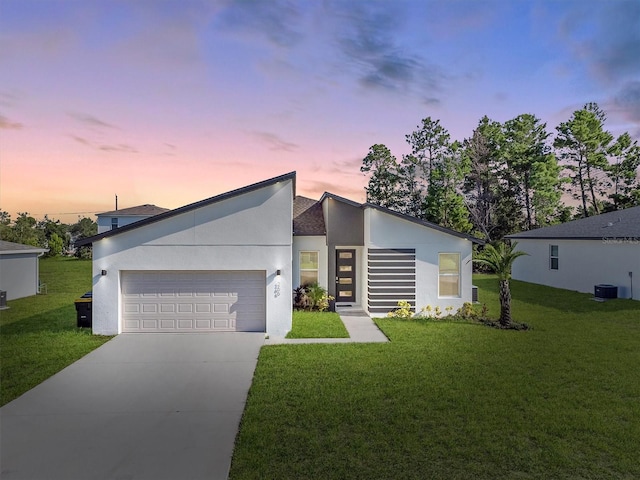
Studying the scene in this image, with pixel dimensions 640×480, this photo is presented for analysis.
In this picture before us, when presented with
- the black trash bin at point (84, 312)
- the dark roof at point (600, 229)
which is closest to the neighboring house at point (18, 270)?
the black trash bin at point (84, 312)

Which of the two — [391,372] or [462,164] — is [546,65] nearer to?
[391,372]

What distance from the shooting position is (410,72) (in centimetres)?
1738

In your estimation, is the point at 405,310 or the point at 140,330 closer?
the point at 140,330

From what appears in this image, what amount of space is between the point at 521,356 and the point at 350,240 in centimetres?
723

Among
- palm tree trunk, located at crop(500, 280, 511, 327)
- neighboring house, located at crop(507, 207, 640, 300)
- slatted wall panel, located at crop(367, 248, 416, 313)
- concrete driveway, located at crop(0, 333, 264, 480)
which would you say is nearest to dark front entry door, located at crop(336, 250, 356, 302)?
slatted wall panel, located at crop(367, 248, 416, 313)

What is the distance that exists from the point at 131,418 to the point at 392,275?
954cm

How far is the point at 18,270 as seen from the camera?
1822 centimetres

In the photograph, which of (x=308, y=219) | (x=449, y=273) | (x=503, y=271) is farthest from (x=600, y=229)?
(x=308, y=219)

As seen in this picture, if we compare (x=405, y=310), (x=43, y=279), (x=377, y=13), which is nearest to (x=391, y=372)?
(x=405, y=310)

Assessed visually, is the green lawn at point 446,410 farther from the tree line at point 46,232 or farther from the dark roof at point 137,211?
the tree line at point 46,232

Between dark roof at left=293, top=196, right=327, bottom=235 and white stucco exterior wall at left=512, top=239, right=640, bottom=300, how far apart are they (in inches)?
548

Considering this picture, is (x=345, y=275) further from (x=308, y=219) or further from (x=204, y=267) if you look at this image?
(x=204, y=267)

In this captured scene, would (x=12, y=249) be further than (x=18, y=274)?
No

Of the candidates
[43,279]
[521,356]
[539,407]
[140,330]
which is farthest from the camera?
[43,279]
